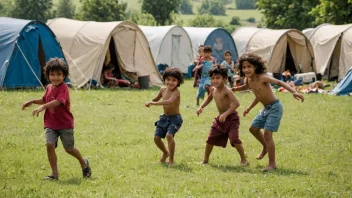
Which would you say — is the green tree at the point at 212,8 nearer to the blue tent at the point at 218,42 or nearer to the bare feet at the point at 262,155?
the blue tent at the point at 218,42

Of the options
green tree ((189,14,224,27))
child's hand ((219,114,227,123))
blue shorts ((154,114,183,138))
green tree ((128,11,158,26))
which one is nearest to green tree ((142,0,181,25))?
green tree ((128,11,158,26))

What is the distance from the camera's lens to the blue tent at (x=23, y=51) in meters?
20.2

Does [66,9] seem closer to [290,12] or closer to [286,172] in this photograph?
[290,12]

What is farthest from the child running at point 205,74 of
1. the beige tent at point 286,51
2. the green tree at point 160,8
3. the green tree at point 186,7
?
the green tree at point 186,7

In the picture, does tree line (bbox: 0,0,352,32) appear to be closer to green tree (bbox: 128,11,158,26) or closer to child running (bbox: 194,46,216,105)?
green tree (bbox: 128,11,158,26)

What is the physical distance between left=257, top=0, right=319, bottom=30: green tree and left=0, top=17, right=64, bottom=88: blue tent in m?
35.1

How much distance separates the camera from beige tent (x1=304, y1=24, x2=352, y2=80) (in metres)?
29.8

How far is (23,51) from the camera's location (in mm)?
20641

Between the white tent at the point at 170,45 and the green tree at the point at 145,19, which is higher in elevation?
the white tent at the point at 170,45

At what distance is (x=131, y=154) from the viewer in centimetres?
1022

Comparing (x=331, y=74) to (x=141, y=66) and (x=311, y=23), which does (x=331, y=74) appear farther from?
(x=311, y=23)

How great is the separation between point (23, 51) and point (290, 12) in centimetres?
3686

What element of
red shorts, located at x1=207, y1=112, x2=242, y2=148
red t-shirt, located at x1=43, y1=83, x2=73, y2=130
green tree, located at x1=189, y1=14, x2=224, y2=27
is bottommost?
green tree, located at x1=189, y1=14, x2=224, y2=27

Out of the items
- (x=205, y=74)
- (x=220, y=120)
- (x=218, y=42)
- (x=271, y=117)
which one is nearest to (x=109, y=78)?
(x=205, y=74)
